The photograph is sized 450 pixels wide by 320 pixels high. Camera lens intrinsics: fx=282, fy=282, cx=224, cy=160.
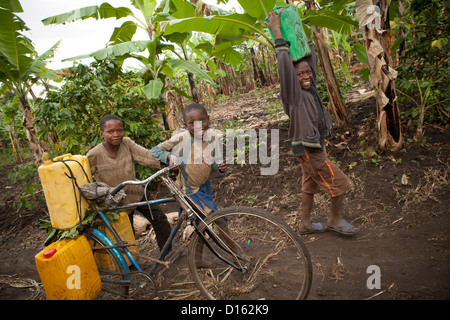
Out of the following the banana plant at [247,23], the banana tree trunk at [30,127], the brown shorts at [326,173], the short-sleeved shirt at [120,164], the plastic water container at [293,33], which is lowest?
the brown shorts at [326,173]

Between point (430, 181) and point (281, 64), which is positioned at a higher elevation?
point (281, 64)

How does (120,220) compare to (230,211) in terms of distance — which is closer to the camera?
(230,211)

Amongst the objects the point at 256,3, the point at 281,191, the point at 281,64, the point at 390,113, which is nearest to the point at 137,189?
the point at 281,64

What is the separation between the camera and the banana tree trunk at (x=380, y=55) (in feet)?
11.0

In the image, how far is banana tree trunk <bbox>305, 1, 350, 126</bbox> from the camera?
4.34 metres

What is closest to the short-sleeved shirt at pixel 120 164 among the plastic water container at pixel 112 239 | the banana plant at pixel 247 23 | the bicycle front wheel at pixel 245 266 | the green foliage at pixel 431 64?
the plastic water container at pixel 112 239

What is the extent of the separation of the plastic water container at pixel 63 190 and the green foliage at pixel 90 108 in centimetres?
195

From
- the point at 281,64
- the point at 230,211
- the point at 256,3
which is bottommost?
the point at 230,211

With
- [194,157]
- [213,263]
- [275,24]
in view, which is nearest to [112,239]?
[213,263]

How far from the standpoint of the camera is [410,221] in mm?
2928

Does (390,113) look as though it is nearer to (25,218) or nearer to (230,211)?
(230,211)

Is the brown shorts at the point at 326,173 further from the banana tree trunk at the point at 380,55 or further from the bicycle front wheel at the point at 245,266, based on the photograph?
the banana tree trunk at the point at 380,55

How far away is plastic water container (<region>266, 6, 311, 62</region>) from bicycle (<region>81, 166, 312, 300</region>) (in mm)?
1438
